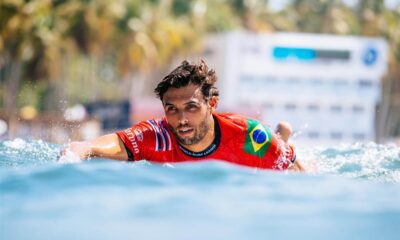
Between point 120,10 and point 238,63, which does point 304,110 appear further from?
point 120,10

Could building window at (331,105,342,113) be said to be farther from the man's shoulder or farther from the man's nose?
the man's nose

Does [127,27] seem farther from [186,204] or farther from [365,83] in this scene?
[186,204]

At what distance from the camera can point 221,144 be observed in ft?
24.1

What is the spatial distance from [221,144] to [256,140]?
0.38m

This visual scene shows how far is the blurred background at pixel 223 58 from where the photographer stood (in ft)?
139

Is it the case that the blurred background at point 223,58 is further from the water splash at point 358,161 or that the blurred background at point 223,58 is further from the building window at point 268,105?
the water splash at point 358,161

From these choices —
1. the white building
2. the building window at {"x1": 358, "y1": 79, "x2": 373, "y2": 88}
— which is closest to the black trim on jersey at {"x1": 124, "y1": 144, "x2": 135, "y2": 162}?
the white building

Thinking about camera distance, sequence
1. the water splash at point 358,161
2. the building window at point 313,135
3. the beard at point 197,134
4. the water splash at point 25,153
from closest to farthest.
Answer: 1. the beard at point 197,134
2. the water splash at point 25,153
3. the water splash at point 358,161
4. the building window at point 313,135

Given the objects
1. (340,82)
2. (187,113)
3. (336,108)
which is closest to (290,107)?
(336,108)

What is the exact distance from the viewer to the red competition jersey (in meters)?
7.25

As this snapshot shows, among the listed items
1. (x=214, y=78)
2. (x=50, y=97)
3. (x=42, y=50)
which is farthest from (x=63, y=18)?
(x=214, y=78)

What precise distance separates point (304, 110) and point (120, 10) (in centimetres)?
1502

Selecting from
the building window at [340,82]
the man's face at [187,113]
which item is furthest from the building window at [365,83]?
the man's face at [187,113]

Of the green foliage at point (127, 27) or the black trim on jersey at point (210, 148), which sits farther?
the green foliage at point (127, 27)
